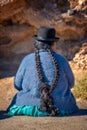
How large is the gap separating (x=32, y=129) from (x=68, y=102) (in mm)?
974

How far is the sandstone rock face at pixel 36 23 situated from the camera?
8906 millimetres

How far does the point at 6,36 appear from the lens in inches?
375

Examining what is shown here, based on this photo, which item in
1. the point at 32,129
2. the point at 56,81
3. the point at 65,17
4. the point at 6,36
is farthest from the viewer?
the point at 6,36

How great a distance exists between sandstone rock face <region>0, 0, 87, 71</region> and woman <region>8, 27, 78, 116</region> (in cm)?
290

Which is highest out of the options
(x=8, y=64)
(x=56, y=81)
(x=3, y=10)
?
(x=3, y=10)

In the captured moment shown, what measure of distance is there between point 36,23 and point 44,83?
11.4ft

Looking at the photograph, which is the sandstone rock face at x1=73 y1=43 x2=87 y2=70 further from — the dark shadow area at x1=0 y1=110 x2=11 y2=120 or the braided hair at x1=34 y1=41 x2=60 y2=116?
the dark shadow area at x1=0 y1=110 x2=11 y2=120

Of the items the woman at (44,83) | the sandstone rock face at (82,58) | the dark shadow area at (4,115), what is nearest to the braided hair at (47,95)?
the woman at (44,83)

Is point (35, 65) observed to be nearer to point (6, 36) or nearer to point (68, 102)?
point (68, 102)

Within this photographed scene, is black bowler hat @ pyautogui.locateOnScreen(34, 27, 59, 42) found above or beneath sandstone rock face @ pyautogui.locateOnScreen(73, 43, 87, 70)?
above

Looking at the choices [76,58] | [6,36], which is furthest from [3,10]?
[76,58]

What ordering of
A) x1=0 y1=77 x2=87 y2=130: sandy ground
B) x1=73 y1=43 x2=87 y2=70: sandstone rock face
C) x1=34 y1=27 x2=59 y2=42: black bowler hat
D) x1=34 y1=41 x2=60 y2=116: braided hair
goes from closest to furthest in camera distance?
x1=0 y1=77 x2=87 y2=130: sandy ground, x1=34 y1=41 x2=60 y2=116: braided hair, x1=34 y1=27 x2=59 y2=42: black bowler hat, x1=73 y1=43 x2=87 y2=70: sandstone rock face

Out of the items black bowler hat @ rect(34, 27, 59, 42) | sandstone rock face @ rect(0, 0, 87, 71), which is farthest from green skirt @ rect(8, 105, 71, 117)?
sandstone rock face @ rect(0, 0, 87, 71)

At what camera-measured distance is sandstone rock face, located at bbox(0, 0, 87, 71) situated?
8.91 m
